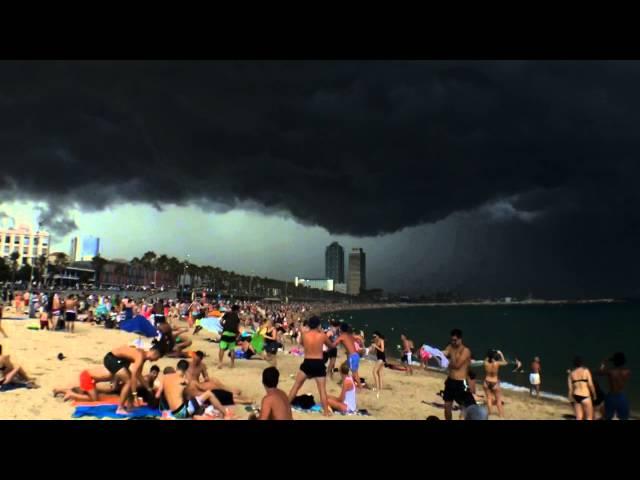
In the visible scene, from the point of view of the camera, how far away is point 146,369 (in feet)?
31.8

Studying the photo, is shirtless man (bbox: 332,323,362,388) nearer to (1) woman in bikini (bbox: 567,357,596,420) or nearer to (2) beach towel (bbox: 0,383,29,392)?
(1) woman in bikini (bbox: 567,357,596,420)

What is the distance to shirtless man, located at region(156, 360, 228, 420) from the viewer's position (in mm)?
6094

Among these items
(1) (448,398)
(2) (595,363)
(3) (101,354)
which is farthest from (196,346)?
(2) (595,363)

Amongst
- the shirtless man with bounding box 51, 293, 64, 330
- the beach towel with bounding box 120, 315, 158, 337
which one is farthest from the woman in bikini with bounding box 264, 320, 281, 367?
the shirtless man with bounding box 51, 293, 64, 330

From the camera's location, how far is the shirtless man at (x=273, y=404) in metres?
4.51

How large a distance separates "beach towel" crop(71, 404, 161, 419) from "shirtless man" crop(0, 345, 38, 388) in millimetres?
1738

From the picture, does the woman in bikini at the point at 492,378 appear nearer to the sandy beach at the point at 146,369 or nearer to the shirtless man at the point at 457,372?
the sandy beach at the point at 146,369

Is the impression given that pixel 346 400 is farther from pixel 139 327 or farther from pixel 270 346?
pixel 139 327

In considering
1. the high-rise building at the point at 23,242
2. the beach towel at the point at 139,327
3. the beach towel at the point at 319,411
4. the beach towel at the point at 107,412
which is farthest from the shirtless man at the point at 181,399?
the high-rise building at the point at 23,242

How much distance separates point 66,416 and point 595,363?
123 ft
